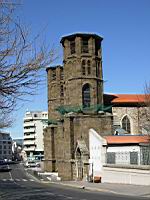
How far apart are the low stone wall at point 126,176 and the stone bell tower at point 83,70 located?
20.6 m

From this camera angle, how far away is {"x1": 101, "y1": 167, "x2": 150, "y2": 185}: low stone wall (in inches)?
1231

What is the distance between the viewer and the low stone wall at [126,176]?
103ft

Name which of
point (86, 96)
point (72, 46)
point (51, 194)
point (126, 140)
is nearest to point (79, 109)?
point (86, 96)

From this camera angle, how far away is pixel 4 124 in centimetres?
3366

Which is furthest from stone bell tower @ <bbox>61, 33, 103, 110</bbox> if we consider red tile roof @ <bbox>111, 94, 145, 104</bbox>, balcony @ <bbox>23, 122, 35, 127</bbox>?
balcony @ <bbox>23, 122, 35, 127</bbox>

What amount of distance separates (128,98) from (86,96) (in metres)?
10.2

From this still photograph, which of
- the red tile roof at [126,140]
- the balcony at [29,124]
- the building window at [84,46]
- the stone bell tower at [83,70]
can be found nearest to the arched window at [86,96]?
the stone bell tower at [83,70]

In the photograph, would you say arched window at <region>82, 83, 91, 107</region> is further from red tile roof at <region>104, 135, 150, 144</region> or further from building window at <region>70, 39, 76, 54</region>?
red tile roof at <region>104, 135, 150, 144</region>

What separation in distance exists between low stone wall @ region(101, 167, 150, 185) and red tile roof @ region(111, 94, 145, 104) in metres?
27.1

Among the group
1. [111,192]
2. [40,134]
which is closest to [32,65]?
[111,192]

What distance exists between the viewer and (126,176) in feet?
113

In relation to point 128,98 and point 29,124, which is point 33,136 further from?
point 128,98

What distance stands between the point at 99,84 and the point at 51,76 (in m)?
18.5

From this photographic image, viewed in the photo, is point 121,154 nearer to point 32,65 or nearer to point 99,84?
point 99,84
